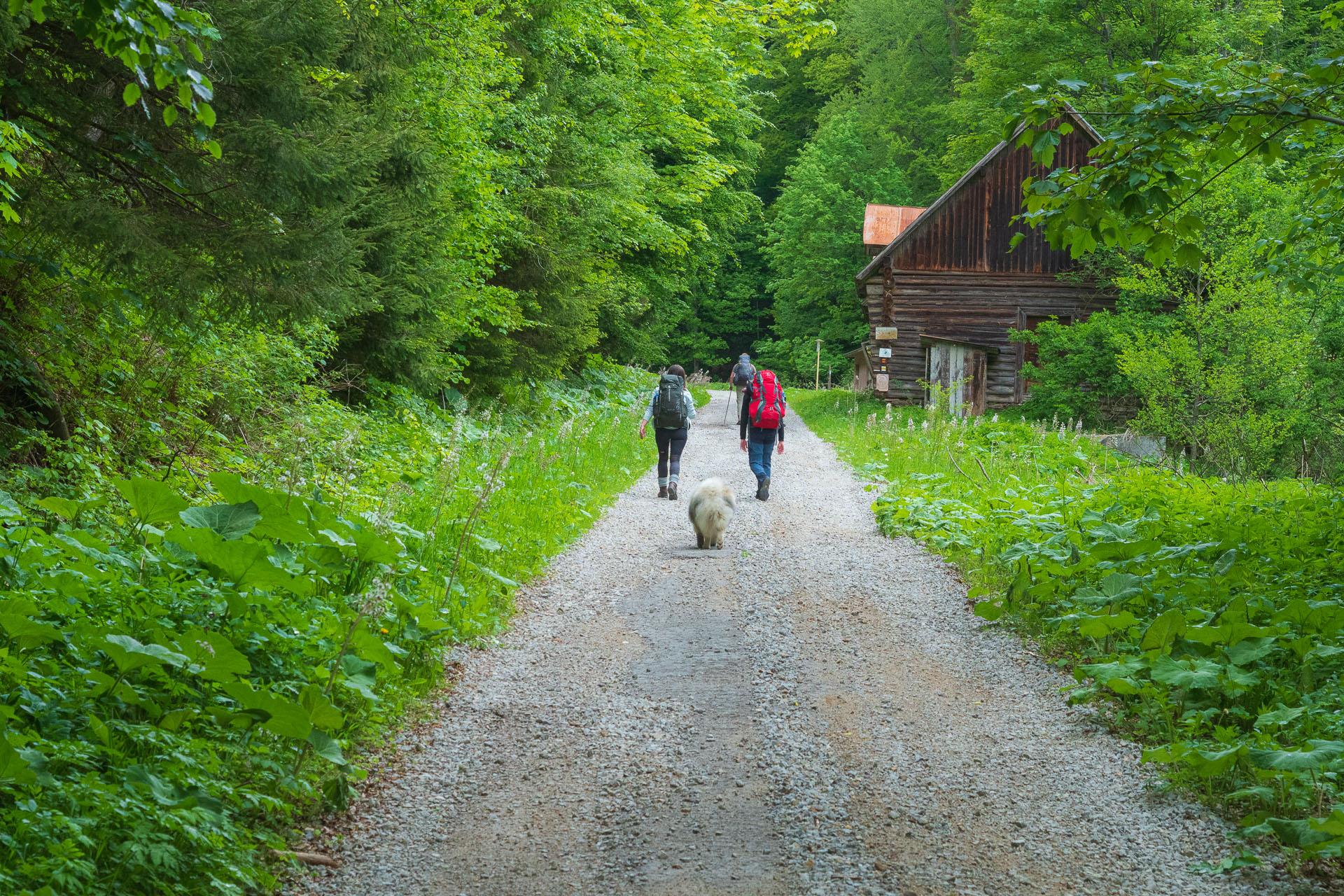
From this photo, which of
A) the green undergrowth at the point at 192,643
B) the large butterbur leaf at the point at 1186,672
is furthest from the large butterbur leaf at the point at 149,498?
the large butterbur leaf at the point at 1186,672

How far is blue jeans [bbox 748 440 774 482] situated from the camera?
1300cm

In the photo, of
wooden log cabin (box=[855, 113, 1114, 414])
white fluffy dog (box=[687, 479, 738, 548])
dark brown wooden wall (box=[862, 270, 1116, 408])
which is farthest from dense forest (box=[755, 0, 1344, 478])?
white fluffy dog (box=[687, 479, 738, 548])

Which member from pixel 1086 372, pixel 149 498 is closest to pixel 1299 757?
pixel 149 498

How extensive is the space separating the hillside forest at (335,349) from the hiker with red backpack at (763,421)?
207cm

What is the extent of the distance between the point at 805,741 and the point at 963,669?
172cm

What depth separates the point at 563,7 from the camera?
15930mm

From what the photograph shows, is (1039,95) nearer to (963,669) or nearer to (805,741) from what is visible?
(963,669)

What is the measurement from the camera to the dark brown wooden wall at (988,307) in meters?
26.1

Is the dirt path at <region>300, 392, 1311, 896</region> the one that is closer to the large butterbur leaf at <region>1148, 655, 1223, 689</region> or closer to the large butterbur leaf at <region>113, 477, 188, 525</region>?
the large butterbur leaf at <region>1148, 655, 1223, 689</region>

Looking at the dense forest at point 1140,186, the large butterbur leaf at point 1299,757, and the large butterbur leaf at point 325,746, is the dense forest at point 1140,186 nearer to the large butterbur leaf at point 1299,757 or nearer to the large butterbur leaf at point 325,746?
the large butterbur leaf at point 1299,757

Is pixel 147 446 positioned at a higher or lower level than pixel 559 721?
higher

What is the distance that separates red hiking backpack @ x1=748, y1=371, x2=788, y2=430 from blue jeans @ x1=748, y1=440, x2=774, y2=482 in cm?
32

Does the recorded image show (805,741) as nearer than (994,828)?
No

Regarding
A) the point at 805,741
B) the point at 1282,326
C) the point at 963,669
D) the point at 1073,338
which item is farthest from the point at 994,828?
the point at 1073,338
